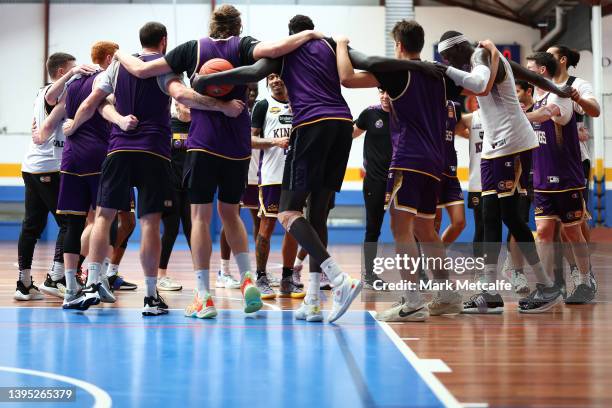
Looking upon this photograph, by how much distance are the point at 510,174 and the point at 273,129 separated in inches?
94.6

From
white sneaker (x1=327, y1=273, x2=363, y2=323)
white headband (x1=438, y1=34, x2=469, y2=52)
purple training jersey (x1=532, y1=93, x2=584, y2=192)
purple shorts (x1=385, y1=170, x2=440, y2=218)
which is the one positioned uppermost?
white headband (x1=438, y1=34, x2=469, y2=52)

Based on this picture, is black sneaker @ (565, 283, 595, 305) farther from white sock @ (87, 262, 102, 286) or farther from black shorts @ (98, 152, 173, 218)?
white sock @ (87, 262, 102, 286)

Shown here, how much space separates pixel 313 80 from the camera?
15.6ft

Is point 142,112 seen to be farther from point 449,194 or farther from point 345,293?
point 449,194

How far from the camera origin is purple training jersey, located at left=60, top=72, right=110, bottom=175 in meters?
5.55

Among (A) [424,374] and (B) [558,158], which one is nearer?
(A) [424,374]

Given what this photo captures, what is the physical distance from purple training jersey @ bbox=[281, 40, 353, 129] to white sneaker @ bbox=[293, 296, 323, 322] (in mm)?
1058

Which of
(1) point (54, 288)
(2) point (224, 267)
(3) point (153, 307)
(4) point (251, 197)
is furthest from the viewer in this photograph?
(4) point (251, 197)

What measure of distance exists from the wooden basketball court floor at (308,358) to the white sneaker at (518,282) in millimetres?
543

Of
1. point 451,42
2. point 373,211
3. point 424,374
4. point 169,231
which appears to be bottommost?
point 424,374

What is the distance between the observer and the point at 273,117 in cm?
697

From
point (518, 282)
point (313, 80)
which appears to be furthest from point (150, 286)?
point (518, 282)

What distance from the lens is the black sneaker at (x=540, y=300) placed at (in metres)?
5.25

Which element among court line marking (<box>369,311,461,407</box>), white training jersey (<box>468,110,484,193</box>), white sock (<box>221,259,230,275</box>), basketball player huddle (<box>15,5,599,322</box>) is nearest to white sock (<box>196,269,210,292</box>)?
basketball player huddle (<box>15,5,599,322</box>)
